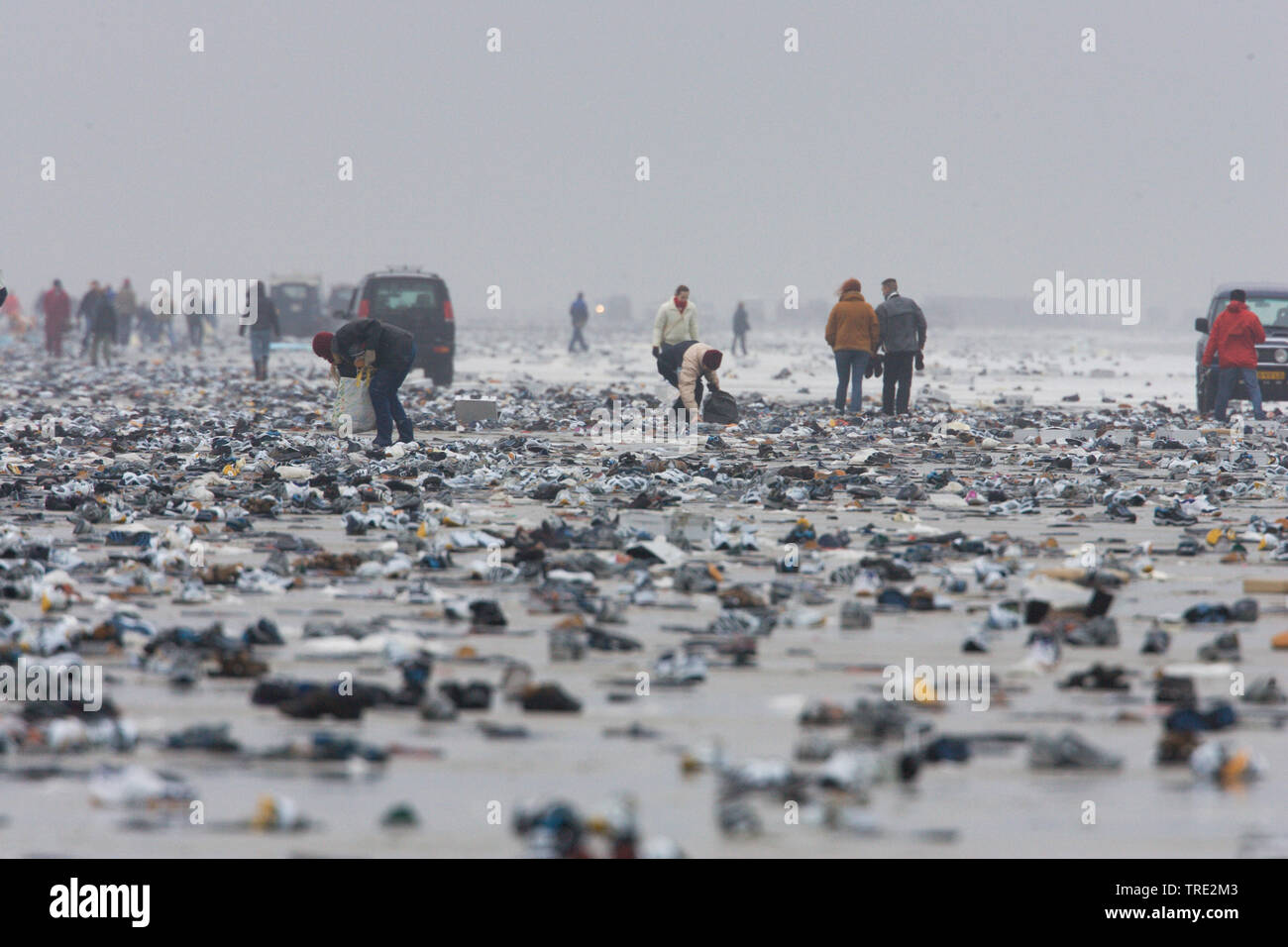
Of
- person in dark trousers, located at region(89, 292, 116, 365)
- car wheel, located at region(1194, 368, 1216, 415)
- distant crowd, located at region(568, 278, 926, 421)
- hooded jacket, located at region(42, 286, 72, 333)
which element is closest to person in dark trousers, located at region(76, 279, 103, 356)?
hooded jacket, located at region(42, 286, 72, 333)

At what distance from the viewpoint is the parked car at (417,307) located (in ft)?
90.7

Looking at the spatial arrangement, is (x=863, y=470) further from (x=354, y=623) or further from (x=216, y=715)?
(x=216, y=715)

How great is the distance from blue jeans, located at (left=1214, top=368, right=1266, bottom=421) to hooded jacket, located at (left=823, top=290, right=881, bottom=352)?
14.8ft

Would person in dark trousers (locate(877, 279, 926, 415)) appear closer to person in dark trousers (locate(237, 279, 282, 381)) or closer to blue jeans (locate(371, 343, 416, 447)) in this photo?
blue jeans (locate(371, 343, 416, 447))

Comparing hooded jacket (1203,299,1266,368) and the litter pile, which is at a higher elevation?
hooded jacket (1203,299,1266,368)

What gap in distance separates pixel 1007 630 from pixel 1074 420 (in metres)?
16.0

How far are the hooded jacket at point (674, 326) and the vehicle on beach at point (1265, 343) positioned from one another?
305 inches

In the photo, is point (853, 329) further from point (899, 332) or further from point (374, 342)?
point (374, 342)

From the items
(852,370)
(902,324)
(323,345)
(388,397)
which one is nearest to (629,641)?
(323,345)

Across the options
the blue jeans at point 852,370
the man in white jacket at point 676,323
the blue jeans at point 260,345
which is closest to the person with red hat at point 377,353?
the man in white jacket at point 676,323

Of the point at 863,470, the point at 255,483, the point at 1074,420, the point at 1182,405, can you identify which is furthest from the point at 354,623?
the point at 1182,405

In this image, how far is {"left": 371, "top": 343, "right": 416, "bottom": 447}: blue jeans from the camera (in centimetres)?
1644

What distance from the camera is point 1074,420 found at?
76.8 feet

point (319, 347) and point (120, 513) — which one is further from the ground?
point (319, 347)
